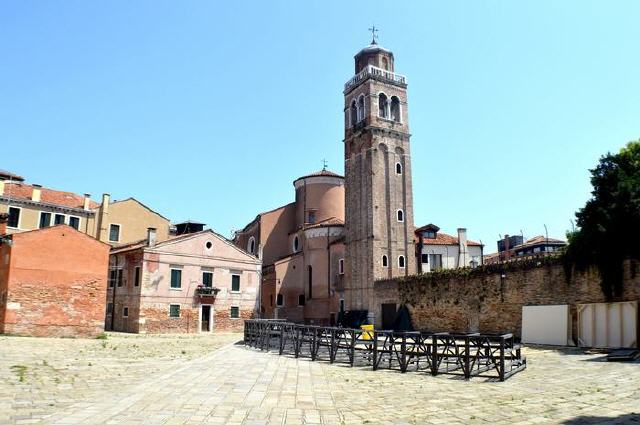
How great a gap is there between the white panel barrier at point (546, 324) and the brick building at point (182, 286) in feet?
65.9

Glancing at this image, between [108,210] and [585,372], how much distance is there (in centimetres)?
3648

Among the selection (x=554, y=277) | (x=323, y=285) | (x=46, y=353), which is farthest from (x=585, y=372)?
(x=323, y=285)

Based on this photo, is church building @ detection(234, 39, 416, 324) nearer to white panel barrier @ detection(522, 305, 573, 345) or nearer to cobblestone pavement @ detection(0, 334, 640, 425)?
white panel barrier @ detection(522, 305, 573, 345)

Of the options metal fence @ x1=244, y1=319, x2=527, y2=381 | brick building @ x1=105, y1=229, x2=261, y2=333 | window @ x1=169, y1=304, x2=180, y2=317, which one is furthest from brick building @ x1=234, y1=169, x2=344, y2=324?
metal fence @ x1=244, y1=319, x2=527, y2=381

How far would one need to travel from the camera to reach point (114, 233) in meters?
40.8

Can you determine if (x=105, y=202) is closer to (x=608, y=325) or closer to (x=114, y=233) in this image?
(x=114, y=233)

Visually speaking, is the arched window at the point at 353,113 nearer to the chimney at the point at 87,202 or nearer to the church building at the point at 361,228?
the church building at the point at 361,228

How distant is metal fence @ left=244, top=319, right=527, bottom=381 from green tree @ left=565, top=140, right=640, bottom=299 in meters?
6.20

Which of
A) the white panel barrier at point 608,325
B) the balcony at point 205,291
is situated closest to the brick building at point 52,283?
the balcony at point 205,291

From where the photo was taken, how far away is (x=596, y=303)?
1959cm

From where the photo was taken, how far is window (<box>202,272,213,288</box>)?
34812 mm

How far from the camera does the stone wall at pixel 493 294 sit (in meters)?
20.4

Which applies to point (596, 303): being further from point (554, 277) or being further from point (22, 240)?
point (22, 240)

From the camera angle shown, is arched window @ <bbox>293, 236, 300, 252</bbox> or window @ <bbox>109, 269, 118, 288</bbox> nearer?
window @ <bbox>109, 269, 118, 288</bbox>
